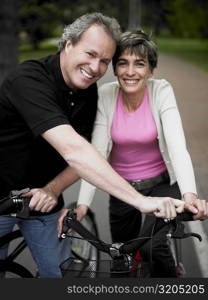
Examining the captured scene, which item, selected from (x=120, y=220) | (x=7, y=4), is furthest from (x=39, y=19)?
(x=120, y=220)

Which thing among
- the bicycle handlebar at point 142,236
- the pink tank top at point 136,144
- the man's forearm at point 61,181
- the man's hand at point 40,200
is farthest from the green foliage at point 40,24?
the bicycle handlebar at point 142,236

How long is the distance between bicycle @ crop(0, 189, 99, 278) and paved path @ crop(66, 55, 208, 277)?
3.17 feet

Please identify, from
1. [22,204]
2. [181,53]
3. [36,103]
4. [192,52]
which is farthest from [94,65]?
[192,52]

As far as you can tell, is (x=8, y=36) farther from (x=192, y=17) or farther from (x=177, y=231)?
(x=192, y=17)

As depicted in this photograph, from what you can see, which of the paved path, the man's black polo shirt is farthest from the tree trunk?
the man's black polo shirt

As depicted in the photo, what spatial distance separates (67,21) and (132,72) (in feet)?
148

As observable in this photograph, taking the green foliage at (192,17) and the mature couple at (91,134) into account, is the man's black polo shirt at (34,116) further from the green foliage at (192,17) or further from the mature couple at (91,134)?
the green foliage at (192,17)

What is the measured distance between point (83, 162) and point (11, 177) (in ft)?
1.67

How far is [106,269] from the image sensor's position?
228cm

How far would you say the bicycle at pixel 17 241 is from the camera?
252cm

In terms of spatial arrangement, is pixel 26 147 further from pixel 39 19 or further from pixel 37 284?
pixel 39 19

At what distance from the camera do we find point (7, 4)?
46.6 ft

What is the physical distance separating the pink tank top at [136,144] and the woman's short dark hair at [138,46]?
0.78 feet

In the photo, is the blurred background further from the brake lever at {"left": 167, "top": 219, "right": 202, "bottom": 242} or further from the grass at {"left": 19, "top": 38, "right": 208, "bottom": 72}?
the brake lever at {"left": 167, "top": 219, "right": 202, "bottom": 242}
